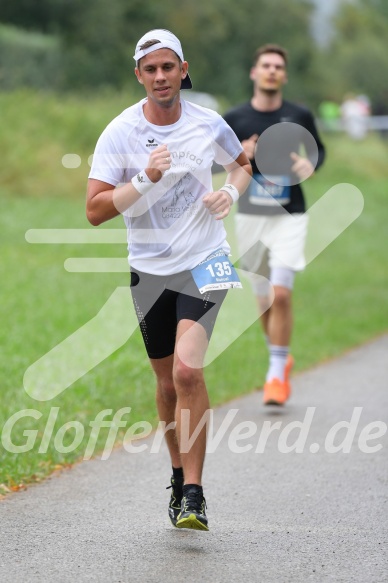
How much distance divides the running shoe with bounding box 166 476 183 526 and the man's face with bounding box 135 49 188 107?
5.88 feet

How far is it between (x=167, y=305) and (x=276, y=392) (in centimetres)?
361

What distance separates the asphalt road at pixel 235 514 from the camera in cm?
509

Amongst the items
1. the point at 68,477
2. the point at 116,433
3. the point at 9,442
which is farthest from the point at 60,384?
the point at 68,477

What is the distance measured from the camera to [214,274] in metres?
5.72

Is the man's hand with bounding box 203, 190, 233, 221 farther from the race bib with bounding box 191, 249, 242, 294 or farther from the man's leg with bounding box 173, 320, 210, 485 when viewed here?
the man's leg with bounding box 173, 320, 210, 485

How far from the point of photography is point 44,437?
25.8 ft

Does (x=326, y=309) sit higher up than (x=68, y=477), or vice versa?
(x=326, y=309)

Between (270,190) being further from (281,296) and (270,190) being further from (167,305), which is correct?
(167,305)

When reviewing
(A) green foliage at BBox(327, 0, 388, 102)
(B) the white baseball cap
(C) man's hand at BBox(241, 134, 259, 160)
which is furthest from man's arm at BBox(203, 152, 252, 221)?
(A) green foliage at BBox(327, 0, 388, 102)

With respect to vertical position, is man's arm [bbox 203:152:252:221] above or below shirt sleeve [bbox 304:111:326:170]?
below

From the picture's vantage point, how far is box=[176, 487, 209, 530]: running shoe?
17.5ft

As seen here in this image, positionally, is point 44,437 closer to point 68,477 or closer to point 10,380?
point 68,477

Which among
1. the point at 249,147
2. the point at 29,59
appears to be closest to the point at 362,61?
the point at 29,59

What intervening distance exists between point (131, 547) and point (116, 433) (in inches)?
115
